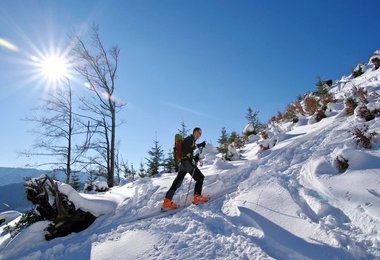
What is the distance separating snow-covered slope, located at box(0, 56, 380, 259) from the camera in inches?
151

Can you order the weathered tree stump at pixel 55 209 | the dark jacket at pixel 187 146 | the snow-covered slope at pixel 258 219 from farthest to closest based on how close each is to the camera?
the dark jacket at pixel 187 146, the weathered tree stump at pixel 55 209, the snow-covered slope at pixel 258 219

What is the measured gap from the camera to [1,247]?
265 inches

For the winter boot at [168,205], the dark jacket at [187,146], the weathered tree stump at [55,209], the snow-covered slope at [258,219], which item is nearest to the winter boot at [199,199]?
the snow-covered slope at [258,219]

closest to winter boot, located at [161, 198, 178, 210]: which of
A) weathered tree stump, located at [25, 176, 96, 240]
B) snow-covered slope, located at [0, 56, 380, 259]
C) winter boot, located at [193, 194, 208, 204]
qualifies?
snow-covered slope, located at [0, 56, 380, 259]

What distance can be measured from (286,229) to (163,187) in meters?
4.51

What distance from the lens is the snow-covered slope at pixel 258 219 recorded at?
3.84 m

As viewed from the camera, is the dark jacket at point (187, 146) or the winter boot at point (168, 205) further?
the dark jacket at point (187, 146)

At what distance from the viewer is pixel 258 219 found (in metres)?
4.87

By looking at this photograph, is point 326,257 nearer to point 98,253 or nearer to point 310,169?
point 310,169

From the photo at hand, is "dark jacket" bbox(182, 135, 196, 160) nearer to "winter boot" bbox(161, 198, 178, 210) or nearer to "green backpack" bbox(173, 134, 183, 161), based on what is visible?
"green backpack" bbox(173, 134, 183, 161)

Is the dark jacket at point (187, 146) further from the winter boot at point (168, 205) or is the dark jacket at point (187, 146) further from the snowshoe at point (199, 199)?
the winter boot at point (168, 205)

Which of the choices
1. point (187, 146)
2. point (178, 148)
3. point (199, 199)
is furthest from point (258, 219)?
point (178, 148)

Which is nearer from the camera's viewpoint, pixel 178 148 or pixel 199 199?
pixel 199 199

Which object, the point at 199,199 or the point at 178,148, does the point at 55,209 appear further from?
the point at 199,199
